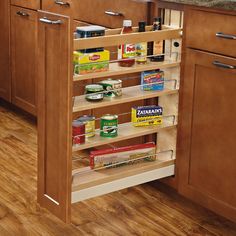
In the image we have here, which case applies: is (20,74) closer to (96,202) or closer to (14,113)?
(14,113)

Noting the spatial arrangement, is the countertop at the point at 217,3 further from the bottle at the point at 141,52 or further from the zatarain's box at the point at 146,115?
the zatarain's box at the point at 146,115

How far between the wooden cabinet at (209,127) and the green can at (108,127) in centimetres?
31

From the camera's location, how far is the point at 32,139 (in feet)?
11.8

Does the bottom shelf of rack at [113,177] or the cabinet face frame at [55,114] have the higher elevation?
the cabinet face frame at [55,114]

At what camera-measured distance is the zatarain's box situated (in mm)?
2650

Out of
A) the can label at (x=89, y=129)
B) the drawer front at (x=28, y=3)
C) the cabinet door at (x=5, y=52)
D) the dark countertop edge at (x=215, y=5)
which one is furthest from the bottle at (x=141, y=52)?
the cabinet door at (x=5, y=52)

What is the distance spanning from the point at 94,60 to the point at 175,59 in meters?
0.46

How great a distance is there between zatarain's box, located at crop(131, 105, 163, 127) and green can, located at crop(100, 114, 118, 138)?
0.48ft

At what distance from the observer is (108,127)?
99.4 inches

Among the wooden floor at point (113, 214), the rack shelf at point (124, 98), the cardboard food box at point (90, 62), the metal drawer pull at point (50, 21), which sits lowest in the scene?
the wooden floor at point (113, 214)

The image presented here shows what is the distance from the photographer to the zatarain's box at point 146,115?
2650mm

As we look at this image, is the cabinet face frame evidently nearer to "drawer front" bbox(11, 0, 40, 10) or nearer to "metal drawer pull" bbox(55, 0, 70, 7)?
"metal drawer pull" bbox(55, 0, 70, 7)

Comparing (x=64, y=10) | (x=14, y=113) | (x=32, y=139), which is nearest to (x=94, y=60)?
(x=64, y=10)

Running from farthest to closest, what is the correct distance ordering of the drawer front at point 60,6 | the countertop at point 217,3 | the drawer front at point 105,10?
the drawer front at point 60,6 → the drawer front at point 105,10 → the countertop at point 217,3
